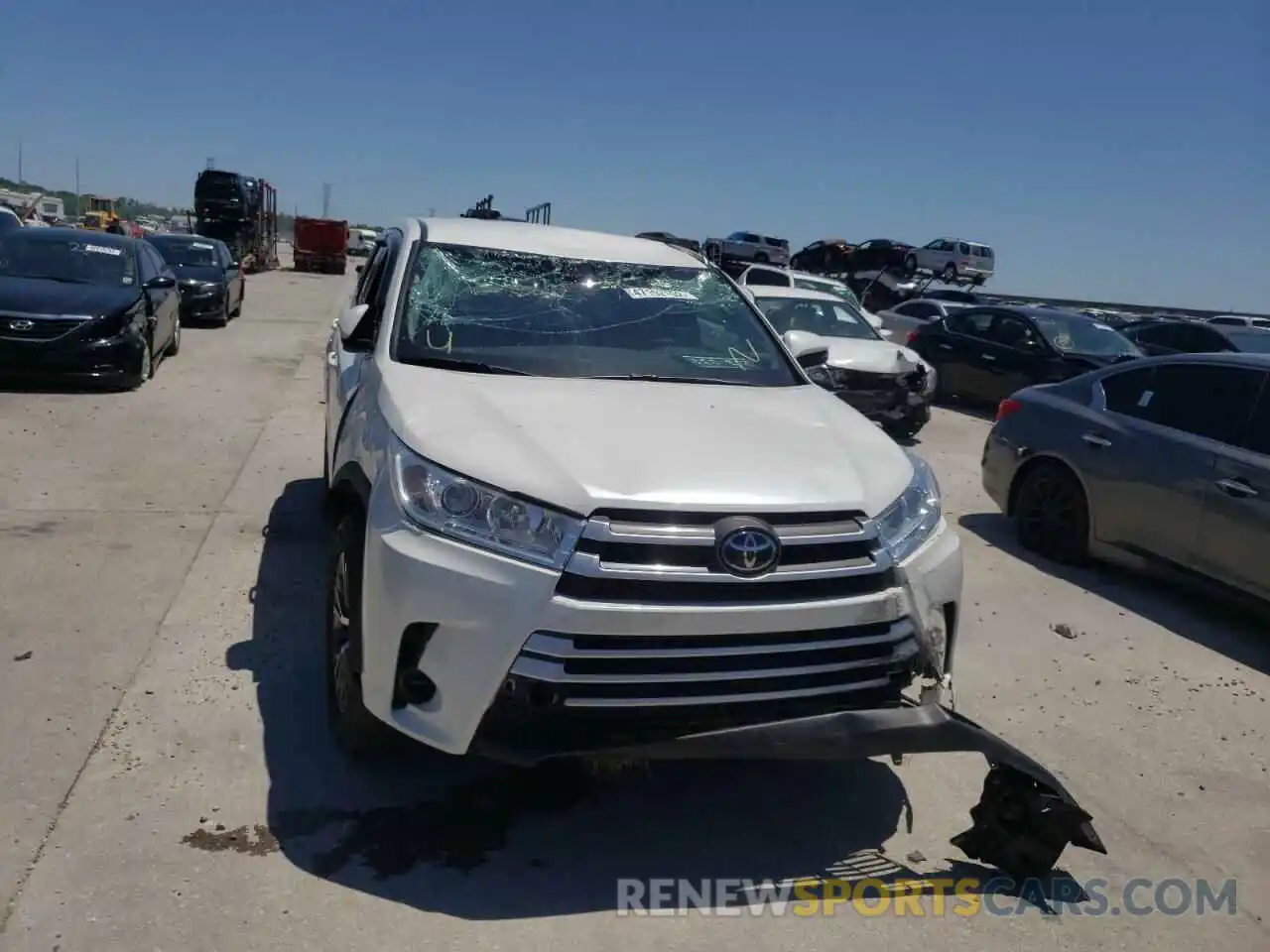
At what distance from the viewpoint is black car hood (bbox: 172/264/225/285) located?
17.4m

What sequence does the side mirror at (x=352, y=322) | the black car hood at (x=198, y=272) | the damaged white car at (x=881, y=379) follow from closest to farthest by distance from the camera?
the side mirror at (x=352, y=322), the damaged white car at (x=881, y=379), the black car hood at (x=198, y=272)

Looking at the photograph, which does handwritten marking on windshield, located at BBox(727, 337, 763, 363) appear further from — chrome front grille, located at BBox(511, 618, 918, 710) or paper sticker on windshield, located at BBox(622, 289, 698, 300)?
chrome front grille, located at BBox(511, 618, 918, 710)

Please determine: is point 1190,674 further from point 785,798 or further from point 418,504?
point 418,504

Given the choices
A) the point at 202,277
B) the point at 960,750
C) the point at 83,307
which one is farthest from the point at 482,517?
the point at 202,277

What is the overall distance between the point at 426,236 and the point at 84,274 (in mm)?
8068

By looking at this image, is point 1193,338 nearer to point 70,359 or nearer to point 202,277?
point 202,277

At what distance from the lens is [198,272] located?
17.7 m

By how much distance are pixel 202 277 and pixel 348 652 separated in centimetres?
1573

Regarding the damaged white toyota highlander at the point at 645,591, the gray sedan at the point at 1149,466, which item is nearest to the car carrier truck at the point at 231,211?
the gray sedan at the point at 1149,466

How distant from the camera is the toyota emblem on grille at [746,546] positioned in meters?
3.02

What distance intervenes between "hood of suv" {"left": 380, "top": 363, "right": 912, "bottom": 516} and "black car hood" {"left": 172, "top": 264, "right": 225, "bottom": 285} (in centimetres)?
1502

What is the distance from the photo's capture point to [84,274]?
11312 millimetres

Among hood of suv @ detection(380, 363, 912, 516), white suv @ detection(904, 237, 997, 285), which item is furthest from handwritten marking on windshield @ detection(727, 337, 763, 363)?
white suv @ detection(904, 237, 997, 285)

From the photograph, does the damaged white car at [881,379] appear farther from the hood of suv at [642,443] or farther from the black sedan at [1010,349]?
the hood of suv at [642,443]
